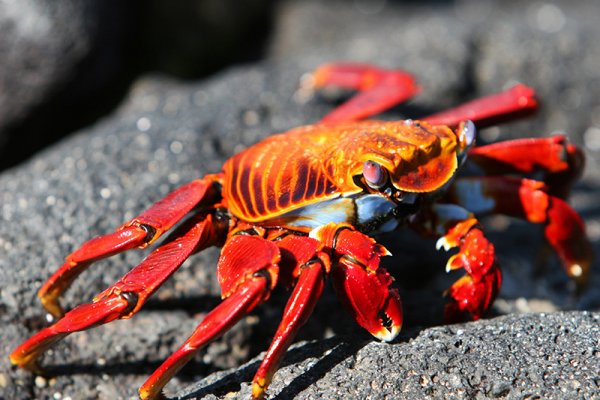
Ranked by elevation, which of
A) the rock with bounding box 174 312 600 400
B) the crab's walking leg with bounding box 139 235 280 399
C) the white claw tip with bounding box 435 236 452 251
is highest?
the crab's walking leg with bounding box 139 235 280 399

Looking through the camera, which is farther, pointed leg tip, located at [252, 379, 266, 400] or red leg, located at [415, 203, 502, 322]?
red leg, located at [415, 203, 502, 322]

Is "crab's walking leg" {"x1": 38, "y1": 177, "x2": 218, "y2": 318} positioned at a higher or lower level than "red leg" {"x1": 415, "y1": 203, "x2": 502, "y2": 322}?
higher

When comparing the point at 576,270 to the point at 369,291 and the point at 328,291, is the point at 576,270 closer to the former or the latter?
the point at 328,291

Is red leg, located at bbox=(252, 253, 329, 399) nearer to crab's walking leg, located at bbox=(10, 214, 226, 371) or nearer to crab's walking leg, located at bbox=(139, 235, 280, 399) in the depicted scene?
crab's walking leg, located at bbox=(139, 235, 280, 399)

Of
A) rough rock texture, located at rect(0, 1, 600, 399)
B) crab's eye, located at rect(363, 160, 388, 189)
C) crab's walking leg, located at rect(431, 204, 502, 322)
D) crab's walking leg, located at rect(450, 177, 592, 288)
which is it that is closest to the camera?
rough rock texture, located at rect(0, 1, 600, 399)

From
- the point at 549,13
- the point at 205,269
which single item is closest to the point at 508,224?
the point at 205,269

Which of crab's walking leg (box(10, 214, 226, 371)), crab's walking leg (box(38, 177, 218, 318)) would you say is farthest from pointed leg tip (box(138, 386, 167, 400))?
crab's walking leg (box(38, 177, 218, 318))

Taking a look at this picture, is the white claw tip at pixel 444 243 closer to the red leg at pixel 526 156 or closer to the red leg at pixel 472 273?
the red leg at pixel 472 273

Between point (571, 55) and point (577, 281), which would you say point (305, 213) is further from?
point (571, 55)

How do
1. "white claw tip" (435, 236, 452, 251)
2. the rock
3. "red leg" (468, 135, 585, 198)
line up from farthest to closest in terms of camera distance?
1. "red leg" (468, 135, 585, 198)
2. "white claw tip" (435, 236, 452, 251)
3. the rock
